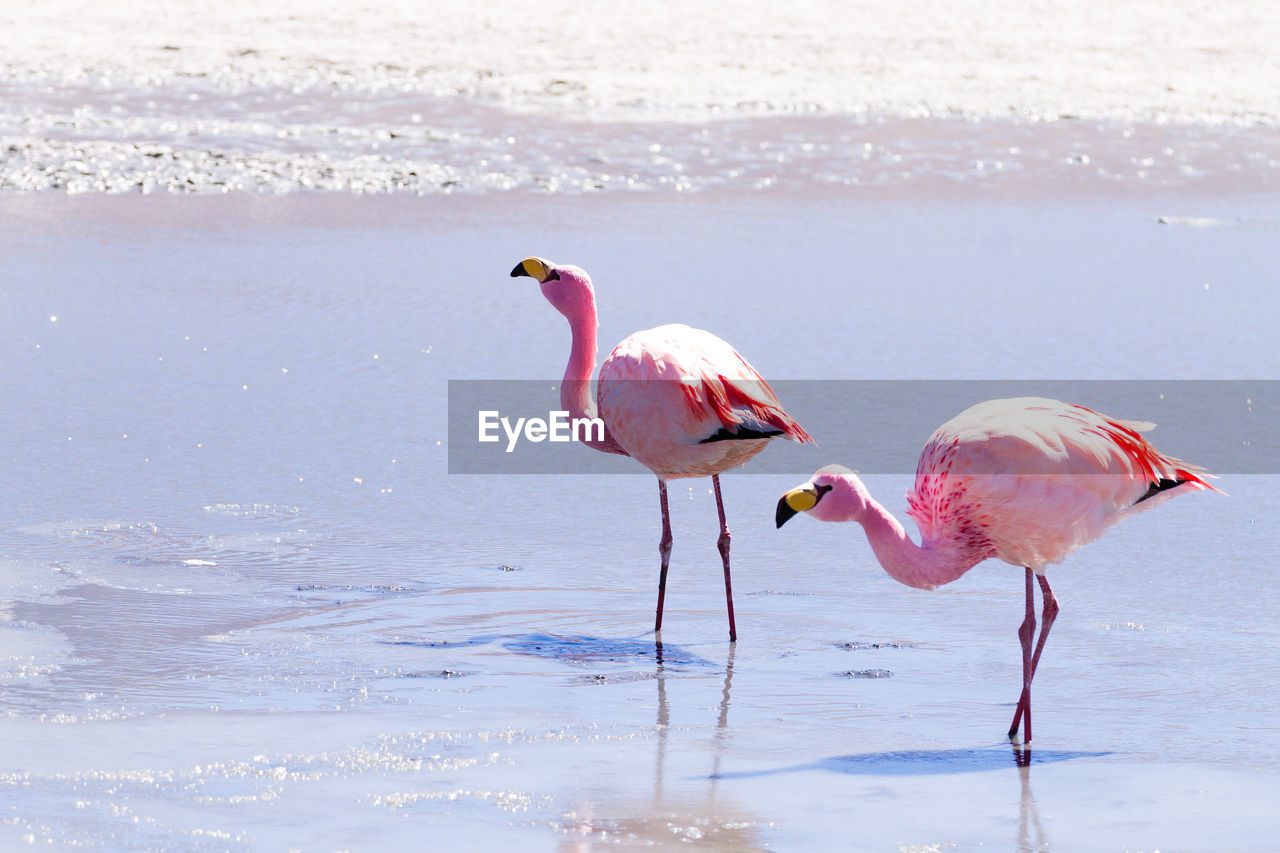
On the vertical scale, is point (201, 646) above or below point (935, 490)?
below

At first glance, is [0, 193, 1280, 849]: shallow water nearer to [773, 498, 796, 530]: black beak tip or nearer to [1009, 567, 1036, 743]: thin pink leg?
[1009, 567, 1036, 743]: thin pink leg

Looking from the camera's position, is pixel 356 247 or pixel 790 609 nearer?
pixel 790 609

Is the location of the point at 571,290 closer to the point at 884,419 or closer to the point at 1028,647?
the point at 884,419

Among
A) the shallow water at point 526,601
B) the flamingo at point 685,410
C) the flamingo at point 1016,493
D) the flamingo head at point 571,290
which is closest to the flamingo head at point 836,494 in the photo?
the flamingo at point 1016,493

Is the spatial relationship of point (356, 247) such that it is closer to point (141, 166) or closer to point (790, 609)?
point (141, 166)

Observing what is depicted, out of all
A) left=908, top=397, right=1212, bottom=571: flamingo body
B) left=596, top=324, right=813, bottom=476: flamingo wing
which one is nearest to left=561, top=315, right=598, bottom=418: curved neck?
left=596, top=324, right=813, bottom=476: flamingo wing

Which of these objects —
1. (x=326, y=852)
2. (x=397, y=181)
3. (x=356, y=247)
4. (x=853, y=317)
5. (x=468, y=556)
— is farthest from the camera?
(x=397, y=181)

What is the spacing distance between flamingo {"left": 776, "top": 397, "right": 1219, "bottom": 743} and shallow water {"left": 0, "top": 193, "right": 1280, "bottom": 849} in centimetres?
39

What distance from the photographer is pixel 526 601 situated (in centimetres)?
564

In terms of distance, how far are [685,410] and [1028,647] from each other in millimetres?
1322

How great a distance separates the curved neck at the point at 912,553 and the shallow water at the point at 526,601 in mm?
340

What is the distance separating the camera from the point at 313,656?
5051 mm

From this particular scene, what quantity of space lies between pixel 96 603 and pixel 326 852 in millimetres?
2068

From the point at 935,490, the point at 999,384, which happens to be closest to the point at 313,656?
the point at 935,490
